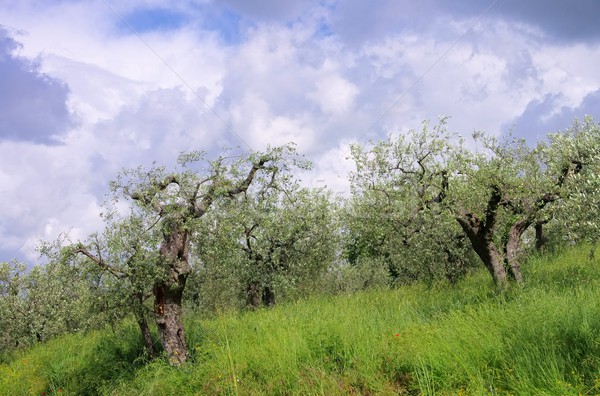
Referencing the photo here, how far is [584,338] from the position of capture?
31.8 feet

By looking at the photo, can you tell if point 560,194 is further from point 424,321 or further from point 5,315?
point 5,315

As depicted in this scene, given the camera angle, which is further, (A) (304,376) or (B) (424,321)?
(B) (424,321)

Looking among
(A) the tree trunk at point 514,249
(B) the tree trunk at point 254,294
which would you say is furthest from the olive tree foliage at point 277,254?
(A) the tree trunk at point 514,249

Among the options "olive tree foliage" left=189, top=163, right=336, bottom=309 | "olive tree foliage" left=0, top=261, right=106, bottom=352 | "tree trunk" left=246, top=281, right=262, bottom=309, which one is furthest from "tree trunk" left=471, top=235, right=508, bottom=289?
"olive tree foliage" left=0, top=261, right=106, bottom=352

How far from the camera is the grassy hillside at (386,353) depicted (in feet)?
30.9

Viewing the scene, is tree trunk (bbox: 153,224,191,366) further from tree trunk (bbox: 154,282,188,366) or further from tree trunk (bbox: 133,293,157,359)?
tree trunk (bbox: 133,293,157,359)

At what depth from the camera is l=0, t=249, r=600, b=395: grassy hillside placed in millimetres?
9430

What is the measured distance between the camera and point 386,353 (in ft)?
38.2

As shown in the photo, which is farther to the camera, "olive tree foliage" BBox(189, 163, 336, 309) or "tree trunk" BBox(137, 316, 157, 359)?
"olive tree foliage" BBox(189, 163, 336, 309)

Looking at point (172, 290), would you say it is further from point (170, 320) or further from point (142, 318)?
point (142, 318)

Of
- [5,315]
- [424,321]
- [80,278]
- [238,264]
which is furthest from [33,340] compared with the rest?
[424,321]

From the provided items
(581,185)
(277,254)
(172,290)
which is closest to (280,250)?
(277,254)

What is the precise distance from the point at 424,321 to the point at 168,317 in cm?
915

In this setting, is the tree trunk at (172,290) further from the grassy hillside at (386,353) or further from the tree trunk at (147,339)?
the grassy hillside at (386,353)
